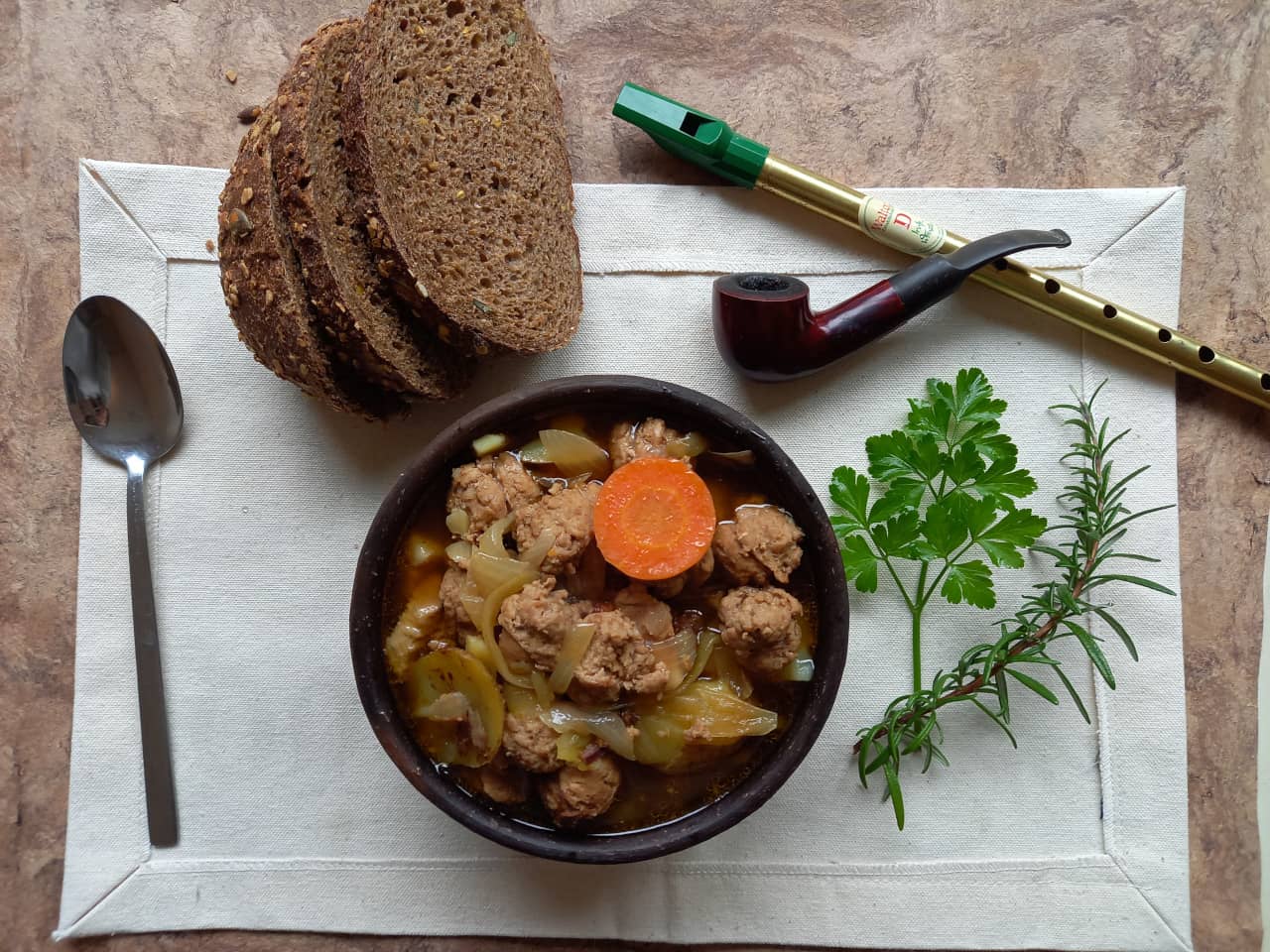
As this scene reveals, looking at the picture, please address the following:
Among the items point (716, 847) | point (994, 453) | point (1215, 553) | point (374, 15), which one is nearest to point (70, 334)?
point (374, 15)

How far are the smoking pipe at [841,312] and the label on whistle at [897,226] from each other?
0.17 feet

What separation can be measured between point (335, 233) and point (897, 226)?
114cm

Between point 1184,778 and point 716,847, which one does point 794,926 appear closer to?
point 716,847

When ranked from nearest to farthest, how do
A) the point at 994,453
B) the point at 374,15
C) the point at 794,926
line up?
the point at 374,15
the point at 994,453
the point at 794,926

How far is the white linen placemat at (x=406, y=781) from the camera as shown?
191cm

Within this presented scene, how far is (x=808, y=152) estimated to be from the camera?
6.46 feet

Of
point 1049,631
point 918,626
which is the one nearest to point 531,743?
point 918,626

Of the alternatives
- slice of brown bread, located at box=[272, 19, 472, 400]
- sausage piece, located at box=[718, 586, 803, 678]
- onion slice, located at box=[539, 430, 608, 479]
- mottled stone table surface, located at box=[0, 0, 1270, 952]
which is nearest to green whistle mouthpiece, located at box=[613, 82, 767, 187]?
mottled stone table surface, located at box=[0, 0, 1270, 952]

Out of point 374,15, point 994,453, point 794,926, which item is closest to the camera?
point 374,15

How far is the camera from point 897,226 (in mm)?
1869

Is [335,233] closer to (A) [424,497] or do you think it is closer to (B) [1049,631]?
(A) [424,497]

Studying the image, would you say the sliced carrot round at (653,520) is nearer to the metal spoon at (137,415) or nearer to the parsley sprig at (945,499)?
the parsley sprig at (945,499)

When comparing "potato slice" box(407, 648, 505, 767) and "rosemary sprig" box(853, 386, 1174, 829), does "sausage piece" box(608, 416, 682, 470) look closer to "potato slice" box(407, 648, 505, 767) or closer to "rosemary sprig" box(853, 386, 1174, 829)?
"potato slice" box(407, 648, 505, 767)

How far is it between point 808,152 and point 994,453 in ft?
2.54
